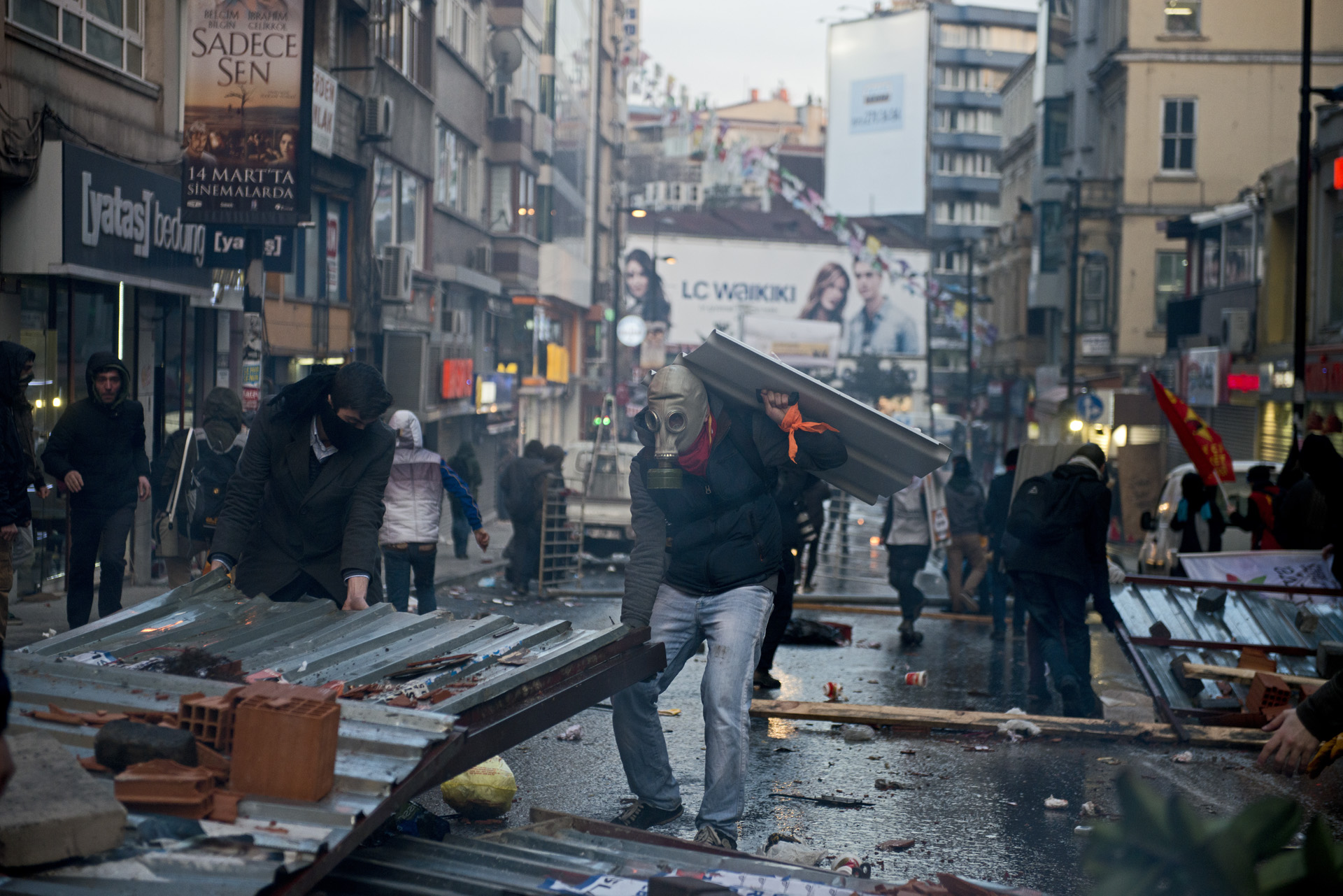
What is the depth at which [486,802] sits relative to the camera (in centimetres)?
561

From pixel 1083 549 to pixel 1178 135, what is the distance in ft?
113

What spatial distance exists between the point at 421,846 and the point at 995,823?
3.06 m

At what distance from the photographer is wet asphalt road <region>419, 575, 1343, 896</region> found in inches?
220

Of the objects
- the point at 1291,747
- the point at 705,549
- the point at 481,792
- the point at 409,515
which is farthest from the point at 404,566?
the point at 1291,747

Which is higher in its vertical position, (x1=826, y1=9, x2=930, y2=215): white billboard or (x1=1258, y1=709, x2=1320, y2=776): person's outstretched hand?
(x1=826, y1=9, x2=930, y2=215): white billboard

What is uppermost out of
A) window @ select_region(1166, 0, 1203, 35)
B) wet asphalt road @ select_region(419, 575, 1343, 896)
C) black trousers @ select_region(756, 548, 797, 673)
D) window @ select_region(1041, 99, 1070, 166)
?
window @ select_region(1166, 0, 1203, 35)

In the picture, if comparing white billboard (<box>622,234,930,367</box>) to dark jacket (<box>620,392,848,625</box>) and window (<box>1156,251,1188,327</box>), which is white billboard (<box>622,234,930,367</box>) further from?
dark jacket (<box>620,392,848,625</box>)

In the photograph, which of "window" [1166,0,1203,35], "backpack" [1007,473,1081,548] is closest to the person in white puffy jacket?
"backpack" [1007,473,1081,548]

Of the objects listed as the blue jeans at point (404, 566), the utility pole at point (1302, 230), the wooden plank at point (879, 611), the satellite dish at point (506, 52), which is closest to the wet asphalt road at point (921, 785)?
the blue jeans at point (404, 566)

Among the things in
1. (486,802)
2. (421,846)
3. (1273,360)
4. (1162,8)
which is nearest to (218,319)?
(486,802)

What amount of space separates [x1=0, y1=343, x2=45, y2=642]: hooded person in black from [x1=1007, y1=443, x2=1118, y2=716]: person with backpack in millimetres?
6142

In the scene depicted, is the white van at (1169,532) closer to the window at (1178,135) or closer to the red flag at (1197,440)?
the red flag at (1197,440)

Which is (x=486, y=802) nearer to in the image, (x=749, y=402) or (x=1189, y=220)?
(x=749, y=402)

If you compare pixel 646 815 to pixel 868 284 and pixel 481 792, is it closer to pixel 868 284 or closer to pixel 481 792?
pixel 481 792
